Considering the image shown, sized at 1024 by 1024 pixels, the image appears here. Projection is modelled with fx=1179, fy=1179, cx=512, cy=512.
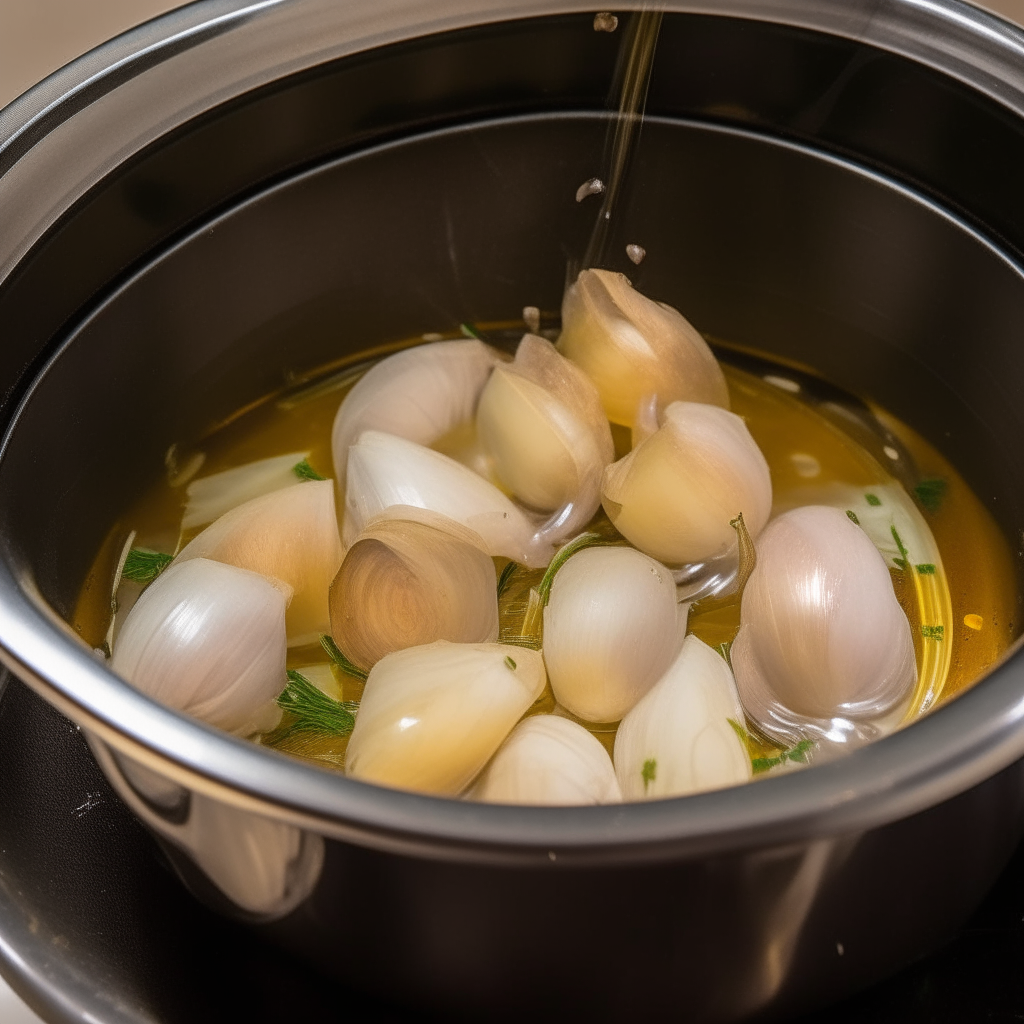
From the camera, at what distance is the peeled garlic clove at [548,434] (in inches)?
25.1

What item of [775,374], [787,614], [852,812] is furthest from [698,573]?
[852,812]

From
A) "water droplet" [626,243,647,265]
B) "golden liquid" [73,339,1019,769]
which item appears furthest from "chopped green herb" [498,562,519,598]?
"water droplet" [626,243,647,265]

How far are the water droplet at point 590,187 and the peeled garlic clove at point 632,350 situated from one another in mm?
51

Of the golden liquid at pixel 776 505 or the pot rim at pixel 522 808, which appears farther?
the golden liquid at pixel 776 505

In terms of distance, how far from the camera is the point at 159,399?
66cm

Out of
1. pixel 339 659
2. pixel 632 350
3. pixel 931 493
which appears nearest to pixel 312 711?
pixel 339 659

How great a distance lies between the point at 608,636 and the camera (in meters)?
0.54

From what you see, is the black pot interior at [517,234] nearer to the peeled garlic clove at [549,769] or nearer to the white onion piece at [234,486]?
the white onion piece at [234,486]

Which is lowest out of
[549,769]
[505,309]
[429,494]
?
[549,769]

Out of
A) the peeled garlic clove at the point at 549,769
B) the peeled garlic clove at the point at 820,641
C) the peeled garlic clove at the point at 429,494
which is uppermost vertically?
the peeled garlic clove at the point at 429,494

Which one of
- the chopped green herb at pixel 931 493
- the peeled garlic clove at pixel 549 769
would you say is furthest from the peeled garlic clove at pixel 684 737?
the chopped green herb at pixel 931 493

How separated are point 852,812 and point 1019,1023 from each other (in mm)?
180

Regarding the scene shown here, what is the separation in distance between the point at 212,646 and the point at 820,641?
27 cm

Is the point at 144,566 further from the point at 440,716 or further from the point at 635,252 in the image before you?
the point at 635,252
